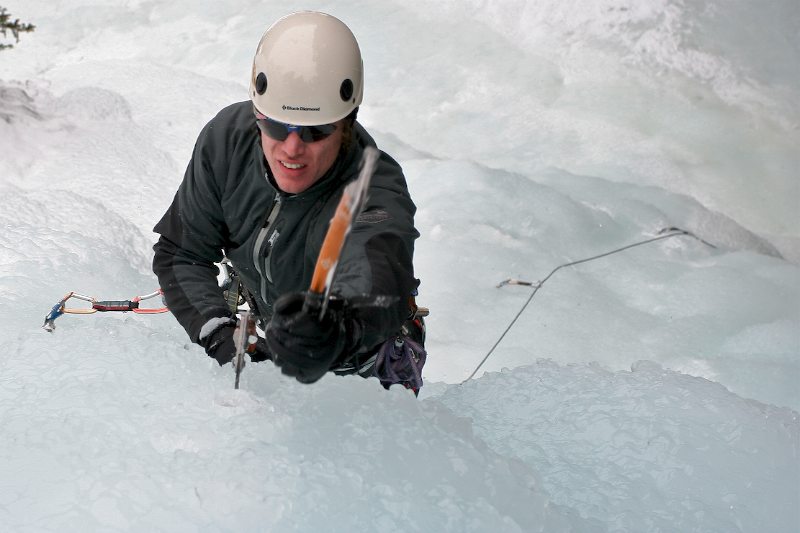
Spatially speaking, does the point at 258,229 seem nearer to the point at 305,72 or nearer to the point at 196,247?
the point at 196,247

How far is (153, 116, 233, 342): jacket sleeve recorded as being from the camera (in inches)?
83.3

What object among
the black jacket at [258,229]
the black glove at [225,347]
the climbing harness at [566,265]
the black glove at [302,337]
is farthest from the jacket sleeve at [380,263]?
the climbing harness at [566,265]

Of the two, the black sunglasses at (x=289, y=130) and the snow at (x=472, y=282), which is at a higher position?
the black sunglasses at (x=289, y=130)

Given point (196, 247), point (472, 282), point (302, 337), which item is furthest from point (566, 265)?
point (302, 337)

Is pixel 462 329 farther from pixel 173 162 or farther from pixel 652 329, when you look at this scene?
pixel 173 162

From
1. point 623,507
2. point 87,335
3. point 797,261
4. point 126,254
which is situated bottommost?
point 797,261

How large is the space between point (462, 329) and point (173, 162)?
6.71ft

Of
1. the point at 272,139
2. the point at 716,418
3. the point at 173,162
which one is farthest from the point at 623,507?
the point at 173,162

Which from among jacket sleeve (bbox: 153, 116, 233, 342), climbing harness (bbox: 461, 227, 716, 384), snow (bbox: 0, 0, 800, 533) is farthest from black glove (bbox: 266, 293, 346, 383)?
climbing harness (bbox: 461, 227, 716, 384)

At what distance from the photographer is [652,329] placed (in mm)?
4371

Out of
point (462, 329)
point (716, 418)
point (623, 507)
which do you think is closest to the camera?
point (623, 507)

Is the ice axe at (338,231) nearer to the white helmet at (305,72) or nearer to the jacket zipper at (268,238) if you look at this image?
the white helmet at (305,72)

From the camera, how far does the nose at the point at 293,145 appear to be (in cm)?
185

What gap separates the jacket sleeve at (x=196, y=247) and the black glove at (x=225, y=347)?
0.07ft
